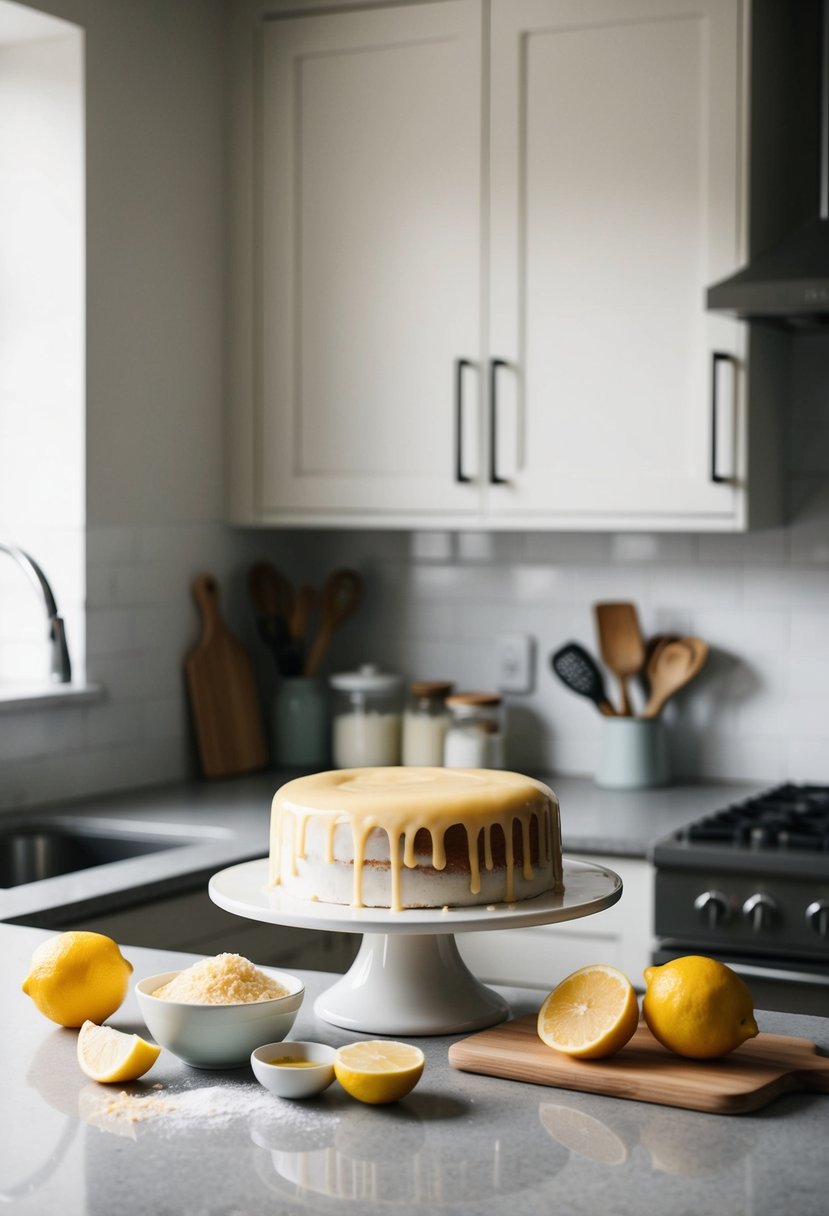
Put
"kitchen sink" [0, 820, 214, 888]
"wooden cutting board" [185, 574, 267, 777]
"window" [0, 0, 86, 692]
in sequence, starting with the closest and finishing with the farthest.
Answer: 1. "kitchen sink" [0, 820, 214, 888]
2. "window" [0, 0, 86, 692]
3. "wooden cutting board" [185, 574, 267, 777]

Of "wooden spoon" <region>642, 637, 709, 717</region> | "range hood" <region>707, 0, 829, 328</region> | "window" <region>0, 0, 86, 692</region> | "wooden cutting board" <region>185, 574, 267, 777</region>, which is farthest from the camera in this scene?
"wooden cutting board" <region>185, 574, 267, 777</region>

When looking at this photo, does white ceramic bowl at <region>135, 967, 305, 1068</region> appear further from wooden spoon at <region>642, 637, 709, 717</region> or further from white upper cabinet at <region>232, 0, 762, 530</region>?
wooden spoon at <region>642, 637, 709, 717</region>

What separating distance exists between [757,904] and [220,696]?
1.29m

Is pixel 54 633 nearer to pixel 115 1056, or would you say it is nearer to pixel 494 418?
pixel 494 418

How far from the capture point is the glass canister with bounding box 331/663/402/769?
3.24m

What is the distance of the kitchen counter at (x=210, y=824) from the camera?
2234 millimetres

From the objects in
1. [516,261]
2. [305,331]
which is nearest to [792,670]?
[516,261]

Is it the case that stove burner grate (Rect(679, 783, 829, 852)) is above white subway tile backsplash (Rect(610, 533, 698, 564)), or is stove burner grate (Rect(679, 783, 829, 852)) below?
below

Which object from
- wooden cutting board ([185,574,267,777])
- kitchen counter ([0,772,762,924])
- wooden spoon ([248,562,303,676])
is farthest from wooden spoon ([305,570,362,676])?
kitchen counter ([0,772,762,924])

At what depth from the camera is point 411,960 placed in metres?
1.46

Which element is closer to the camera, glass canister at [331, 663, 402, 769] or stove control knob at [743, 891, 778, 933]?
stove control knob at [743, 891, 778, 933]

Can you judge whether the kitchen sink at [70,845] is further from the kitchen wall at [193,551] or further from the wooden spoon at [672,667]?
the wooden spoon at [672,667]

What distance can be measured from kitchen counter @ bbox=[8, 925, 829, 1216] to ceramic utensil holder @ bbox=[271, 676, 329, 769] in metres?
1.98

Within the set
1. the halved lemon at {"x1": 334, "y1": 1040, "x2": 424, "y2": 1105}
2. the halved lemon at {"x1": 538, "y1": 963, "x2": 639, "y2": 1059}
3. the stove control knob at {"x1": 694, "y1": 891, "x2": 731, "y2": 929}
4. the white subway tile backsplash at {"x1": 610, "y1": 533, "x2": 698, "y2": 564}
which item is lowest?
the stove control knob at {"x1": 694, "y1": 891, "x2": 731, "y2": 929}
